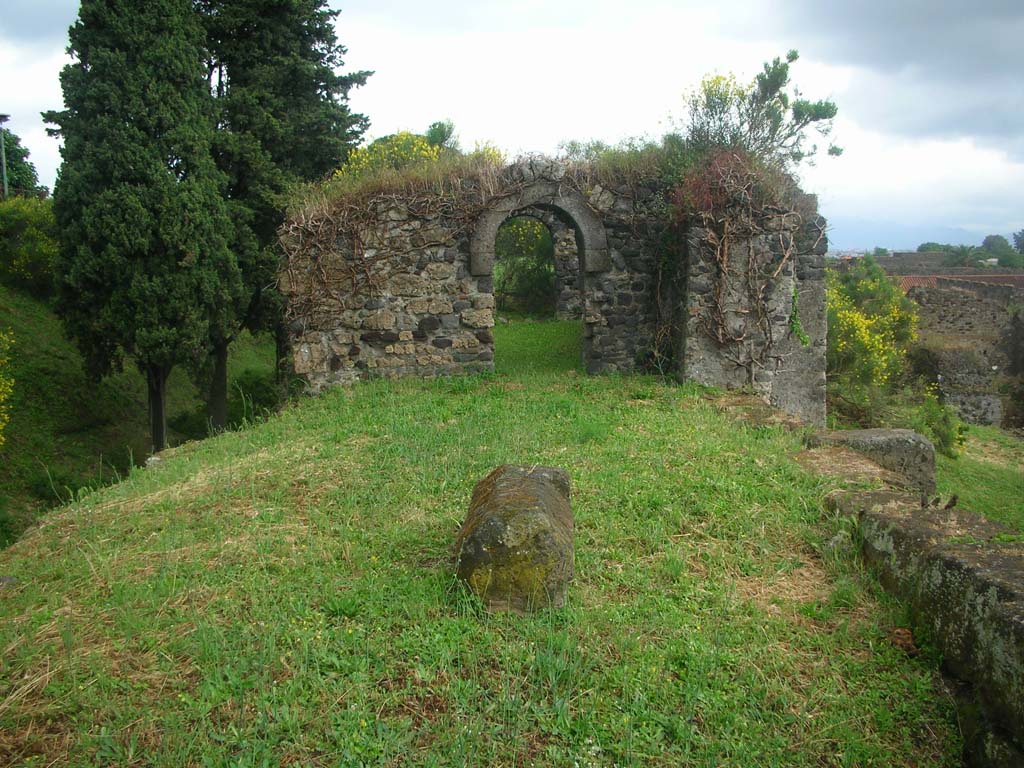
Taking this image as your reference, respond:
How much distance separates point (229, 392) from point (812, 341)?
40.9 feet

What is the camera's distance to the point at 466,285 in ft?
31.6

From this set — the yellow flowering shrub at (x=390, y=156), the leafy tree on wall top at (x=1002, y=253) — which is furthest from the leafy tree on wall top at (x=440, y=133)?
the leafy tree on wall top at (x=1002, y=253)

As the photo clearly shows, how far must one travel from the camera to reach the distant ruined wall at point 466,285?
9281mm

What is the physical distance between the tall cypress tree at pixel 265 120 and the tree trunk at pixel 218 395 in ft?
0.06

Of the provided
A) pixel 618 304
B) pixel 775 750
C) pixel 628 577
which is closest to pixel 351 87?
pixel 618 304

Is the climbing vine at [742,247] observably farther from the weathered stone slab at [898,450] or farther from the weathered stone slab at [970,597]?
the weathered stone slab at [970,597]

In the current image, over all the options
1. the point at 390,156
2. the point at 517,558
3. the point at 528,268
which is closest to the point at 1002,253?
the point at 528,268

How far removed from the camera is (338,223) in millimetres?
9352

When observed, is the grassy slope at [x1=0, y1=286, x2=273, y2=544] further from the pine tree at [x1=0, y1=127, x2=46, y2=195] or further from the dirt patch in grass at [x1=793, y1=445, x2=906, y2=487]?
the pine tree at [x1=0, y1=127, x2=46, y2=195]

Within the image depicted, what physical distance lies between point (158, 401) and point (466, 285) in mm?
5967

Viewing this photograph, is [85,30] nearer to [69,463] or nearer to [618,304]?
[69,463]

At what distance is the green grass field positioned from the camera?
2.77m

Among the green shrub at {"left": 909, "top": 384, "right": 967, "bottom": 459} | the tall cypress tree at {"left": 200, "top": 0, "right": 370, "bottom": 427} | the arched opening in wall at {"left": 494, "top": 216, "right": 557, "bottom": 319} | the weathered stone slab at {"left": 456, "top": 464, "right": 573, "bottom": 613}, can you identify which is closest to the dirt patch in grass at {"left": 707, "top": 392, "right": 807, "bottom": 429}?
the weathered stone slab at {"left": 456, "top": 464, "right": 573, "bottom": 613}

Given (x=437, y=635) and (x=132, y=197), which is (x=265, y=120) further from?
(x=437, y=635)
